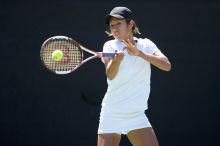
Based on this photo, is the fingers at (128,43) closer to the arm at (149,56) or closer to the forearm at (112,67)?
the arm at (149,56)

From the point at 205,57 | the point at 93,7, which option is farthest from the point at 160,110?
the point at 93,7

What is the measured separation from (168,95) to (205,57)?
1.83 ft

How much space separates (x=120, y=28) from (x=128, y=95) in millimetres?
462

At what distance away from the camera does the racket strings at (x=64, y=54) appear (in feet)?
15.6

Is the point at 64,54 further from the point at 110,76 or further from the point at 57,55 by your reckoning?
the point at 110,76

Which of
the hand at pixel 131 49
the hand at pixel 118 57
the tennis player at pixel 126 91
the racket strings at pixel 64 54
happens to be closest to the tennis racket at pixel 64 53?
the racket strings at pixel 64 54

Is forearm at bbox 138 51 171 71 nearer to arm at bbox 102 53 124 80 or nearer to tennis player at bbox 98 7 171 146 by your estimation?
tennis player at bbox 98 7 171 146

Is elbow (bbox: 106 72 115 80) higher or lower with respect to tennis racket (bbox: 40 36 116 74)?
lower

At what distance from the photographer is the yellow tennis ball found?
4734 millimetres

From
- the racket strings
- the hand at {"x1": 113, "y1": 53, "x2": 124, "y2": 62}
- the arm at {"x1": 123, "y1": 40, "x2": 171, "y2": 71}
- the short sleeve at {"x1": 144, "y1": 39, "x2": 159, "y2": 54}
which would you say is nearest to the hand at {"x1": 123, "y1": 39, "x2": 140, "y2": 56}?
the arm at {"x1": 123, "y1": 40, "x2": 171, "y2": 71}

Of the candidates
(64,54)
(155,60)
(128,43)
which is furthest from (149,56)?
(64,54)

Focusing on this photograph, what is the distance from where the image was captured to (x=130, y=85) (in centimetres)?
446

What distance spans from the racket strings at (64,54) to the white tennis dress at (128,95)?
0.36 m

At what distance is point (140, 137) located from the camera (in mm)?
4477
